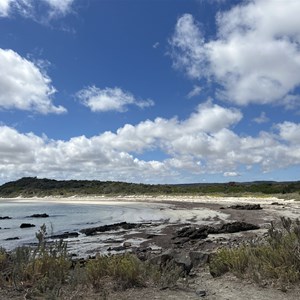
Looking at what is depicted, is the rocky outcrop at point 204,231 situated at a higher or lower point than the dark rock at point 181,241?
higher

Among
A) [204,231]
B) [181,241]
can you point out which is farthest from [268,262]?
[204,231]

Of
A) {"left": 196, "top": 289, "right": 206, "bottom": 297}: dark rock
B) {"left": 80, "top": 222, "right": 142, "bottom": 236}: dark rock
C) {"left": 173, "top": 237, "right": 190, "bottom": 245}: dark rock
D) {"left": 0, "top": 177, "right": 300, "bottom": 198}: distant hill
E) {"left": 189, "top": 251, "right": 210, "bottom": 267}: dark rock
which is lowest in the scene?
{"left": 173, "top": 237, "right": 190, "bottom": 245}: dark rock

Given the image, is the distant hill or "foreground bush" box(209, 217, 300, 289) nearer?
"foreground bush" box(209, 217, 300, 289)

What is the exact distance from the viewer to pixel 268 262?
351 inches

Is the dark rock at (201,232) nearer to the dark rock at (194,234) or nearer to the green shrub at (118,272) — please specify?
the dark rock at (194,234)

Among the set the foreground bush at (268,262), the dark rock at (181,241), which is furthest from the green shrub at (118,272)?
the dark rock at (181,241)

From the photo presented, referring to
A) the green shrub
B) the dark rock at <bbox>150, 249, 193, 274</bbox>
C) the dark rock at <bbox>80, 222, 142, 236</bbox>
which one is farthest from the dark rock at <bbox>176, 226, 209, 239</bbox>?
the green shrub

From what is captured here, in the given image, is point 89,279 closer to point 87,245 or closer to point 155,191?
point 87,245

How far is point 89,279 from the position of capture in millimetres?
8602

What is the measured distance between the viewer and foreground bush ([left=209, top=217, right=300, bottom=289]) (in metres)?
8.49

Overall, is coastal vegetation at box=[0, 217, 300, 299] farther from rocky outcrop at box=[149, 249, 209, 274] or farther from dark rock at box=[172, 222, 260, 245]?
dark rock at box=[172, 222, 260, 245]

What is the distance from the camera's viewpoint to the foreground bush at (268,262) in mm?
8492

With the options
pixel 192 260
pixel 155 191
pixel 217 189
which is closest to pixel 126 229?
pixel 192 260

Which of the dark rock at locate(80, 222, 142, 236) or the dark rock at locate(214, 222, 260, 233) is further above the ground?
the dark rock at locate(214, 222, 260, 233)
